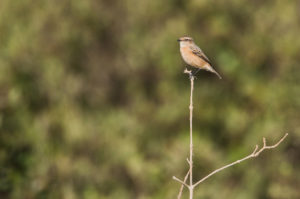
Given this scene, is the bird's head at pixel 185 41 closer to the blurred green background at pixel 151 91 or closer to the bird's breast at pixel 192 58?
the bird's breast at pixel 192 58

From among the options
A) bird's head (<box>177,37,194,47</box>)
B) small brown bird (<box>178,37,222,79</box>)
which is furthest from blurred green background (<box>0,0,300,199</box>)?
small brown bird (<box>178,37,222,79</box>)

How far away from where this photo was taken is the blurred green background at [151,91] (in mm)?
16844

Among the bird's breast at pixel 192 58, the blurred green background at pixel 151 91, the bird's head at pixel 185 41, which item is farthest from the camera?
the blurred green background at pixel 151 91

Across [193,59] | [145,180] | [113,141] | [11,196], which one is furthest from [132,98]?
[193,59]

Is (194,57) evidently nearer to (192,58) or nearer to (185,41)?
(192,58)

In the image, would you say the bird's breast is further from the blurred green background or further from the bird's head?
the blurred green background

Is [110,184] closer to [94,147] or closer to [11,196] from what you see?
[94,147]

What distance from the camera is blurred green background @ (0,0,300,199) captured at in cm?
1684

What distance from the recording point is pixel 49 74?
18859 millimetres

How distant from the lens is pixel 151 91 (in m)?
20.1

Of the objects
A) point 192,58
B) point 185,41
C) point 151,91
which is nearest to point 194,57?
point 192,58

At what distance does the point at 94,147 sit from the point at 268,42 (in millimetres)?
5546

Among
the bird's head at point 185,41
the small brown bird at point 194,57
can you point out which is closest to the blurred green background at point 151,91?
the bird's head at point 185,41

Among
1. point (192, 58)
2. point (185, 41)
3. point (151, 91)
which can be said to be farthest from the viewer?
point (151, 91)
